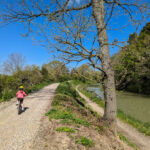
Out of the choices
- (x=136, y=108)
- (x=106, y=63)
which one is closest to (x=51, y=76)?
(x=106, y=63)

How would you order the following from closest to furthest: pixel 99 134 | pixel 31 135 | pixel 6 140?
pixel 6 140 → pixel 31 135 → pixel 99 134

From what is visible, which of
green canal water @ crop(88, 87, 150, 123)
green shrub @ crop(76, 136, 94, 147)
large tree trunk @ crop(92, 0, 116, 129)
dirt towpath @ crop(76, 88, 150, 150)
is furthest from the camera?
green canal water @ crop(88, 87, 150, 123)

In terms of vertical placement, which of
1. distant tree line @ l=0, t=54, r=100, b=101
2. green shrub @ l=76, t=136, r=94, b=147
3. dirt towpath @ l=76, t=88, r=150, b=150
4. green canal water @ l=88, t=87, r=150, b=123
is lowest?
dirt towpath @ l=76, t=88, r=150, b=150

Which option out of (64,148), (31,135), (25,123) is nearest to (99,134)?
(64,148)

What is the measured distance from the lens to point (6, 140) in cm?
349

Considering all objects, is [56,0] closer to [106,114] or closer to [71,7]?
[71,7]

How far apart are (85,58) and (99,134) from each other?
8.49ft

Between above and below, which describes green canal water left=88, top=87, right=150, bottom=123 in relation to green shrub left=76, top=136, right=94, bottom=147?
below

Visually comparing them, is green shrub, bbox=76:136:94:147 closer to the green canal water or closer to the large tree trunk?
the large tree trunk

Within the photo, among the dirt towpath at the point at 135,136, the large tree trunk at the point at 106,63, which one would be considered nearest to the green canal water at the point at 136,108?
the dirt towpath at the point at 135,136

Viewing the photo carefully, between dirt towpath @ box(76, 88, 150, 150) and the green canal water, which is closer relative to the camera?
dirt towpath @ box(76, 88, 150, 150)

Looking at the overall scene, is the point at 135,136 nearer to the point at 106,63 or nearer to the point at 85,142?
the point at 85,142

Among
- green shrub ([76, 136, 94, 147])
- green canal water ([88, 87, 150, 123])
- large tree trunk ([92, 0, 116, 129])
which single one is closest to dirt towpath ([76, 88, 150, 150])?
green canal water ([88, 87, 150, 123])

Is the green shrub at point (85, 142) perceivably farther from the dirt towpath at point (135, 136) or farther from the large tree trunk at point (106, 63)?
the dirt towpath at point (135, 136)
